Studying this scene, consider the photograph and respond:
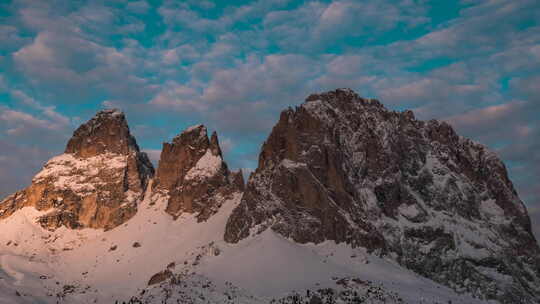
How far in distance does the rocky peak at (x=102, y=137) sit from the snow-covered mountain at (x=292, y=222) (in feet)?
1.99

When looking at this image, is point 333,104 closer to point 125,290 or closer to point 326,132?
point 326,132

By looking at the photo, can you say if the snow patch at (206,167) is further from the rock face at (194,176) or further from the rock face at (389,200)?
the rock face at (389,200)

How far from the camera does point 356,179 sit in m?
110

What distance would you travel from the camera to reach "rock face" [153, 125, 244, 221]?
134 meters

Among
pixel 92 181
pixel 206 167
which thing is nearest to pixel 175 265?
pixel 206 167

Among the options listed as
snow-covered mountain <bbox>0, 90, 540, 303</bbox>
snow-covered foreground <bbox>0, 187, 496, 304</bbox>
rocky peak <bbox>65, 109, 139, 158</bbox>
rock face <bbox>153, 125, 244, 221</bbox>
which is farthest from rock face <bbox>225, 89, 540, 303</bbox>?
rocky peak <bbox>65, 109, 139, 158</bbox>

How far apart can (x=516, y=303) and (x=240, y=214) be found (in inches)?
1971

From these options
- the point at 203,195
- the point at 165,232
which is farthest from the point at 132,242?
the point at 203,195

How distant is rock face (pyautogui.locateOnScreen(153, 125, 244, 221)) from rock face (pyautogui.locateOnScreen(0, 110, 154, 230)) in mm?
8340

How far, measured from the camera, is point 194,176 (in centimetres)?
13838

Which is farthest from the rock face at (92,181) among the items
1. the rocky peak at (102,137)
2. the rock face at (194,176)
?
the rock face at (194,176)

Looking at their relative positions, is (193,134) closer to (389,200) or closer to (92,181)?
(92,181)

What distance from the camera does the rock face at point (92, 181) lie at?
140 metres

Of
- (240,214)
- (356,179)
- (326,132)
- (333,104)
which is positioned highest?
(333,104)
